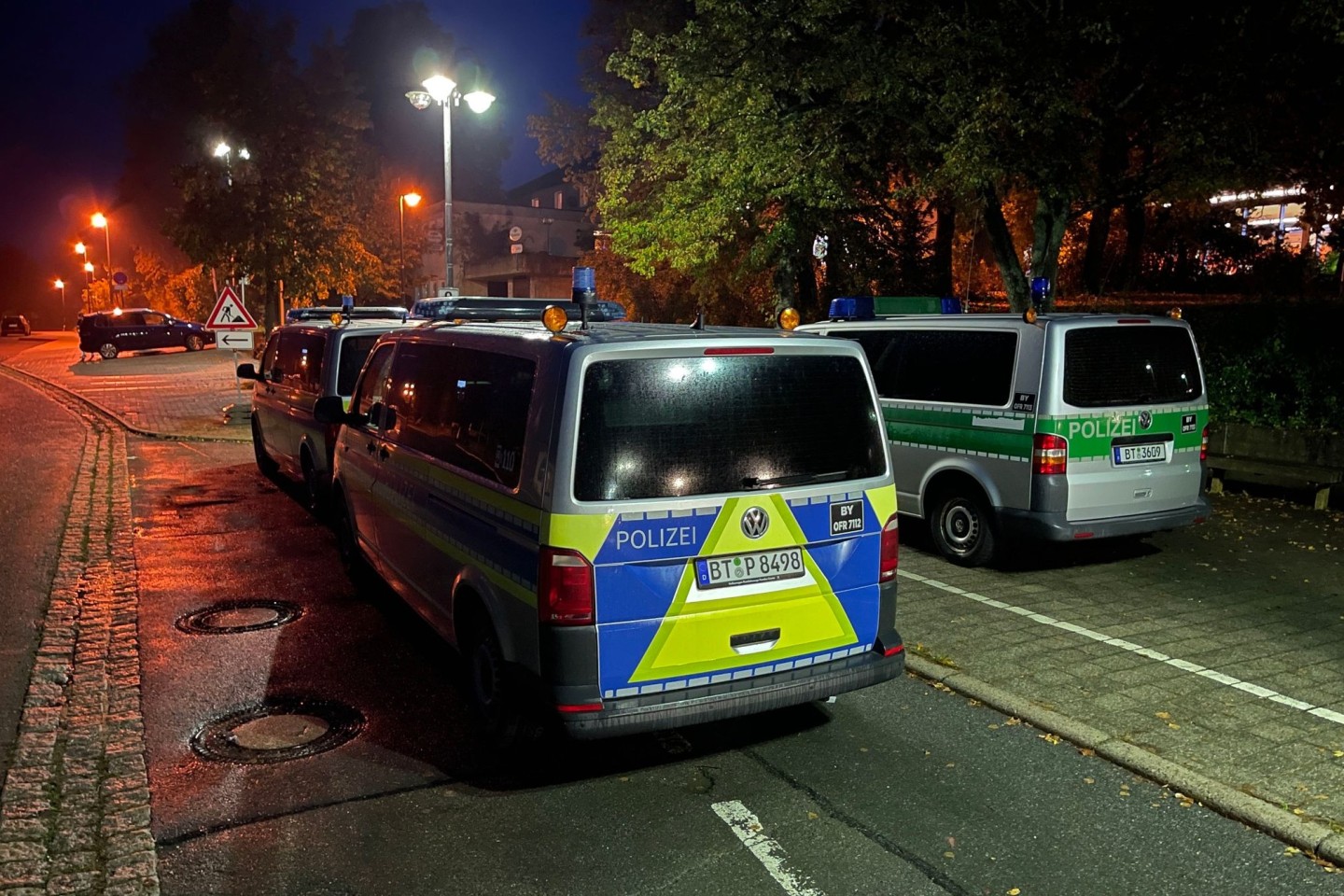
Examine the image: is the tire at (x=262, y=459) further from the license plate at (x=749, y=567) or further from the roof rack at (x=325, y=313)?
the license plate at (x=749, y=567)

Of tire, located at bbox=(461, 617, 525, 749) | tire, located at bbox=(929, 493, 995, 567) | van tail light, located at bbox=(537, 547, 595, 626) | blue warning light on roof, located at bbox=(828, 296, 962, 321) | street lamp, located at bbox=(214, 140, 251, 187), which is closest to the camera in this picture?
van tail light, located at bbox=(537, 547, 595, 626)

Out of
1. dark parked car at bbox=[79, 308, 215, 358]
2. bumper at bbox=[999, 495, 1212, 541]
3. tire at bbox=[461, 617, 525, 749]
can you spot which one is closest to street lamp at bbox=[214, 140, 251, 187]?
dark parked car at bbox=[79, 308, 215, 358]

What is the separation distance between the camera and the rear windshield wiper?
4.47m

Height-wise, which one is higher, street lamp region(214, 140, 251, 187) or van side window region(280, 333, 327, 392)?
street lamp region(214, 140, 251, 187)

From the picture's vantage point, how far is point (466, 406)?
5164mm

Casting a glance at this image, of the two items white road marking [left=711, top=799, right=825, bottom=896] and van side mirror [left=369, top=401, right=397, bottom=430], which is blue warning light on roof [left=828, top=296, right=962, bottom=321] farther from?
white road marking [left=711, top=799, right=825, bottom=896]

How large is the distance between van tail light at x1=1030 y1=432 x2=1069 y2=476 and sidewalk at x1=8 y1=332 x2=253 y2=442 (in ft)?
44.0

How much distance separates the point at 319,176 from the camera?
3869cm

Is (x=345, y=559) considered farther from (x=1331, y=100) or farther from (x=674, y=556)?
(x=1331, y=100)

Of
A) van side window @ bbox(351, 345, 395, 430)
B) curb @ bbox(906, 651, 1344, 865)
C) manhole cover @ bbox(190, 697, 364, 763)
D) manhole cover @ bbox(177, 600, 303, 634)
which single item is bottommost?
manhole cover @ bbox(190, 697, 364, 763)

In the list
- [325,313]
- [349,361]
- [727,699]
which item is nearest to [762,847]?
[727,699]

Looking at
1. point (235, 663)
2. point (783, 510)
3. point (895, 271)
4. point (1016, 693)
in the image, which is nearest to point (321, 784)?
point (235, 663)

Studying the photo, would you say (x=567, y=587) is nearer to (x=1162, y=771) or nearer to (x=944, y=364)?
(x=1162, y=771)

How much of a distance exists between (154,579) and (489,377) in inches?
187
